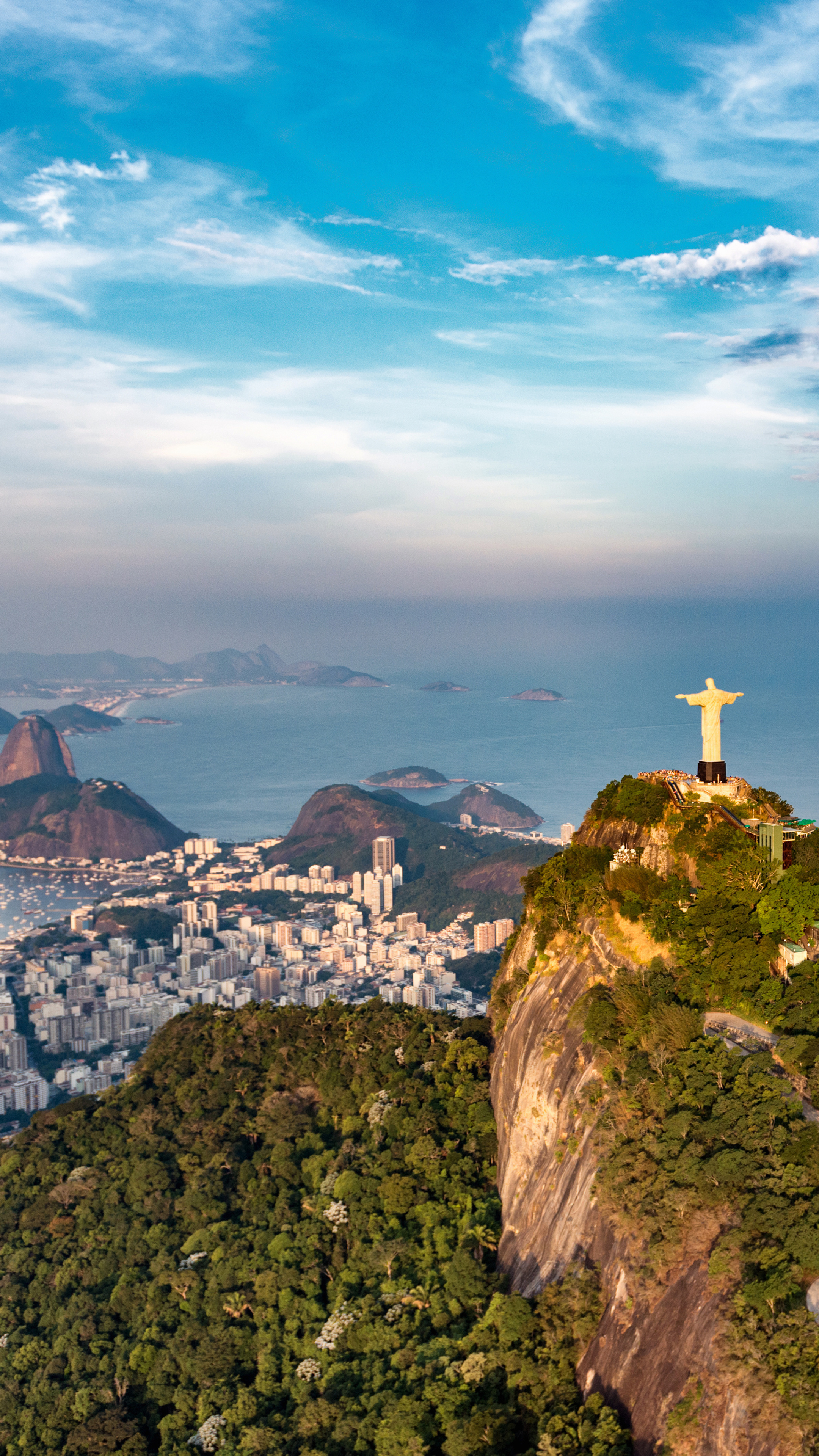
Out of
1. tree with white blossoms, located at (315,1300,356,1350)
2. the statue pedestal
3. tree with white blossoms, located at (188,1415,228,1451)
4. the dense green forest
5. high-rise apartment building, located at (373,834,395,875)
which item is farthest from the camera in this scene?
high-rise apartment building, located at (373,834,395,875)

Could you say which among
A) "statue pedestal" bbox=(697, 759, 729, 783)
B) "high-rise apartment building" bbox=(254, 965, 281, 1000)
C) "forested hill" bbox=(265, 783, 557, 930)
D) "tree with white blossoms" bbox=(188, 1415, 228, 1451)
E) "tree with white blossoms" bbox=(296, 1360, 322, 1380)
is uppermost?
"statue pedestal" bbox=(697, 759, 729, 783)

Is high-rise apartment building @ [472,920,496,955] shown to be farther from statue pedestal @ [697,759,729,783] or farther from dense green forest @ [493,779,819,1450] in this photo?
statue pedestal @ [697,759,729,783]

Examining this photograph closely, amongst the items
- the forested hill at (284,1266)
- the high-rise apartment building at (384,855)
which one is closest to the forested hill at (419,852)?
the high-rise apartment building at (384,855)

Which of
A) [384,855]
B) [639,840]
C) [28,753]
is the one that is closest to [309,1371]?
[639,840]

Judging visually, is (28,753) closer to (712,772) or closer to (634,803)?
(634,803)

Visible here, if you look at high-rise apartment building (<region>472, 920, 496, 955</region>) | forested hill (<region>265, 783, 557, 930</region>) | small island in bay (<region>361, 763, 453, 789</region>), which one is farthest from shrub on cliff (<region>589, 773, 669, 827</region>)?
small island in bay (<region>361, 763, 453, 789</region>)

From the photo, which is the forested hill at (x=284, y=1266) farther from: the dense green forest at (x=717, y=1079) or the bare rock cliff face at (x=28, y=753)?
the bare rock cliff face at (x=28, y=753)
